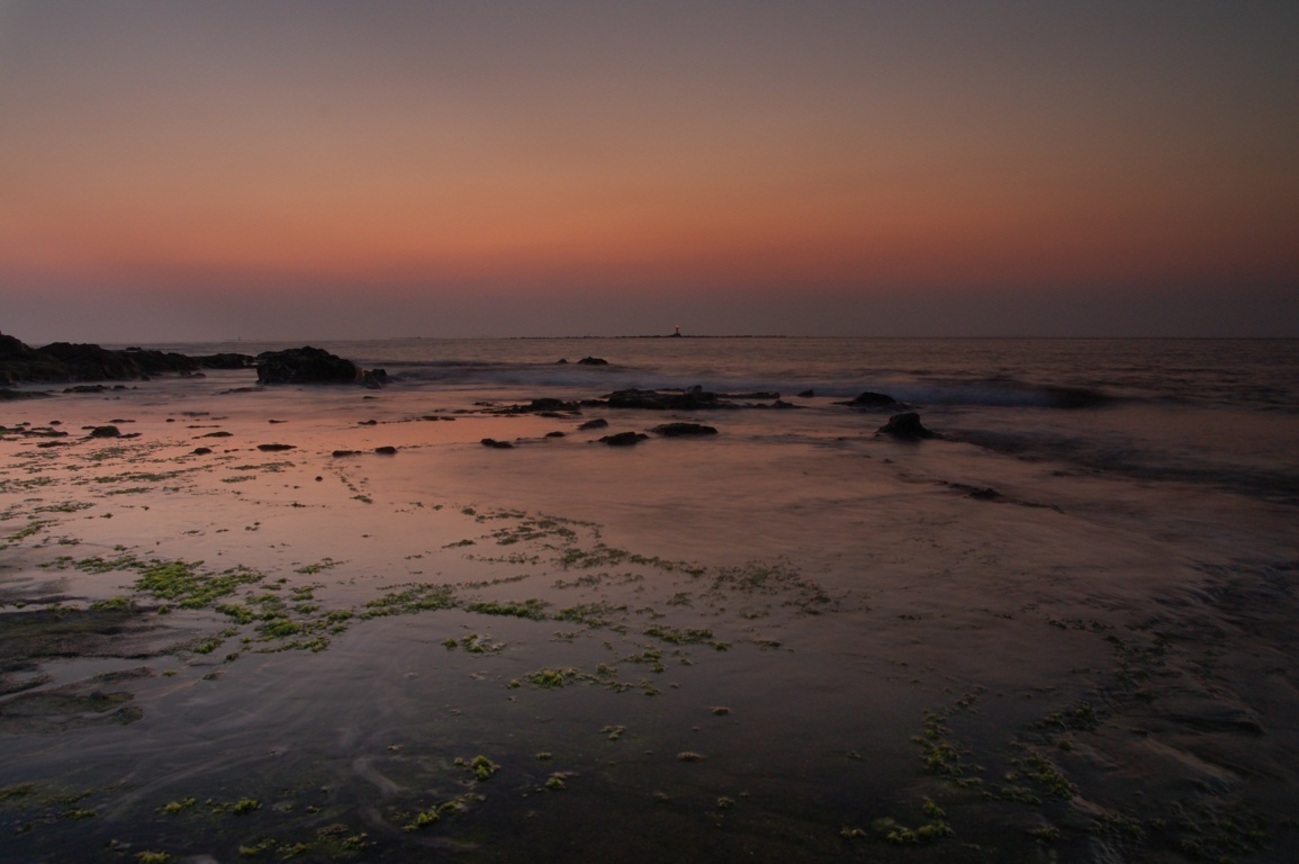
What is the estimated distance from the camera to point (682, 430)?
20.0m

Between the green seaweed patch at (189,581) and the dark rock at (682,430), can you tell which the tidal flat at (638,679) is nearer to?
the green seaweed patch at (189,581)

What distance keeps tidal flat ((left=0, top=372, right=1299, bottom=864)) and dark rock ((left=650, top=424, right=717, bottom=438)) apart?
859 centimetres

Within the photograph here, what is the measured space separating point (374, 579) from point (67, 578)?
2898 mm

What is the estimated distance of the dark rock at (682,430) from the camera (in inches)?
782

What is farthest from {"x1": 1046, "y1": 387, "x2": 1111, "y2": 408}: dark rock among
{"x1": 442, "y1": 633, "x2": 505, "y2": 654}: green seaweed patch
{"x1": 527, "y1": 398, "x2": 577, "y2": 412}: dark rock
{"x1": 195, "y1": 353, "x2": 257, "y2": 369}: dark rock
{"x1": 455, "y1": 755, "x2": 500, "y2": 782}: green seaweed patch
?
{"x1": 195, "y1": 353, "x2": 257, "y2": 369}: dark rock

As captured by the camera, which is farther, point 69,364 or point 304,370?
point 69,364

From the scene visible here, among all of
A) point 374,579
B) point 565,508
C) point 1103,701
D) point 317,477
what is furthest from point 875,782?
point 317,477

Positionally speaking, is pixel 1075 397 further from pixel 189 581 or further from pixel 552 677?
pixel 189 581

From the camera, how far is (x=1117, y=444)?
1916 cm

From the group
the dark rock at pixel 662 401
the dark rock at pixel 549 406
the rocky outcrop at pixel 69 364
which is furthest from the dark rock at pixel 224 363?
the dark rock at pixel 662 401

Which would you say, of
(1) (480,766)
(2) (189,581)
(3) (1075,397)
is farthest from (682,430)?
(3) (1075,397)

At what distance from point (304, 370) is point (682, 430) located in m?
30.4

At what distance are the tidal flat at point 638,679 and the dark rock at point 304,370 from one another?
32.6m

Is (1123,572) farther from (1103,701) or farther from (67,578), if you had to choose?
(67,578)
